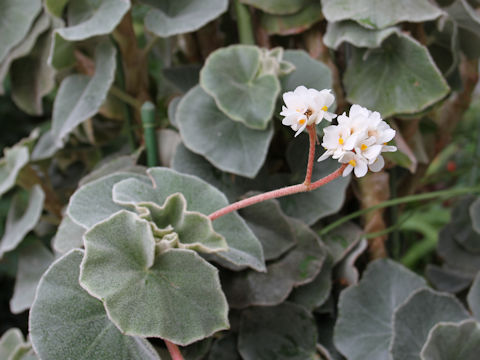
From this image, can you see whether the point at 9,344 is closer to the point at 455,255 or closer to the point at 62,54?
the point at 62,54

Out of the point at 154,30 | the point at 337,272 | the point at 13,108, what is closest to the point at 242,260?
the point at 337,272

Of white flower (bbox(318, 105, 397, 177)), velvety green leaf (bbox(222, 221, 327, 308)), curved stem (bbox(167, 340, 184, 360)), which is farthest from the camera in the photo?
velvety green leaf (bbox(222, 221, 327, 308))

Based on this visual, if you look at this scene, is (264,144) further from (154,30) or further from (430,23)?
(430,23)

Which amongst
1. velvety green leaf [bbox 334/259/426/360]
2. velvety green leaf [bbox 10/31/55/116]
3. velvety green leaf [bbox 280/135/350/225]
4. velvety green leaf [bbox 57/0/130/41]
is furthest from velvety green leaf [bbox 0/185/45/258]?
velvety green leaf [bbox 334/259/426/360]

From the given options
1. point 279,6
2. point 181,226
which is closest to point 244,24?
point 279,6

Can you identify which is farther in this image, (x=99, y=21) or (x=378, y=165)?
(x=99, y=21)

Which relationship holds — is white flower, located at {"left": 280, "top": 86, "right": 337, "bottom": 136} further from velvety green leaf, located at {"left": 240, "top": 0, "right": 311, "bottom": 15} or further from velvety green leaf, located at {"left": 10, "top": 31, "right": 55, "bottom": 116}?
velvety green leaf, located at {"left": 10, "top": 31, "right": 55, "bottom": 116}

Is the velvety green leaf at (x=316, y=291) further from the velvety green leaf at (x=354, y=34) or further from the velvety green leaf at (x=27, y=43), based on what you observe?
the velvety green leaf at (x=27, y=43)
